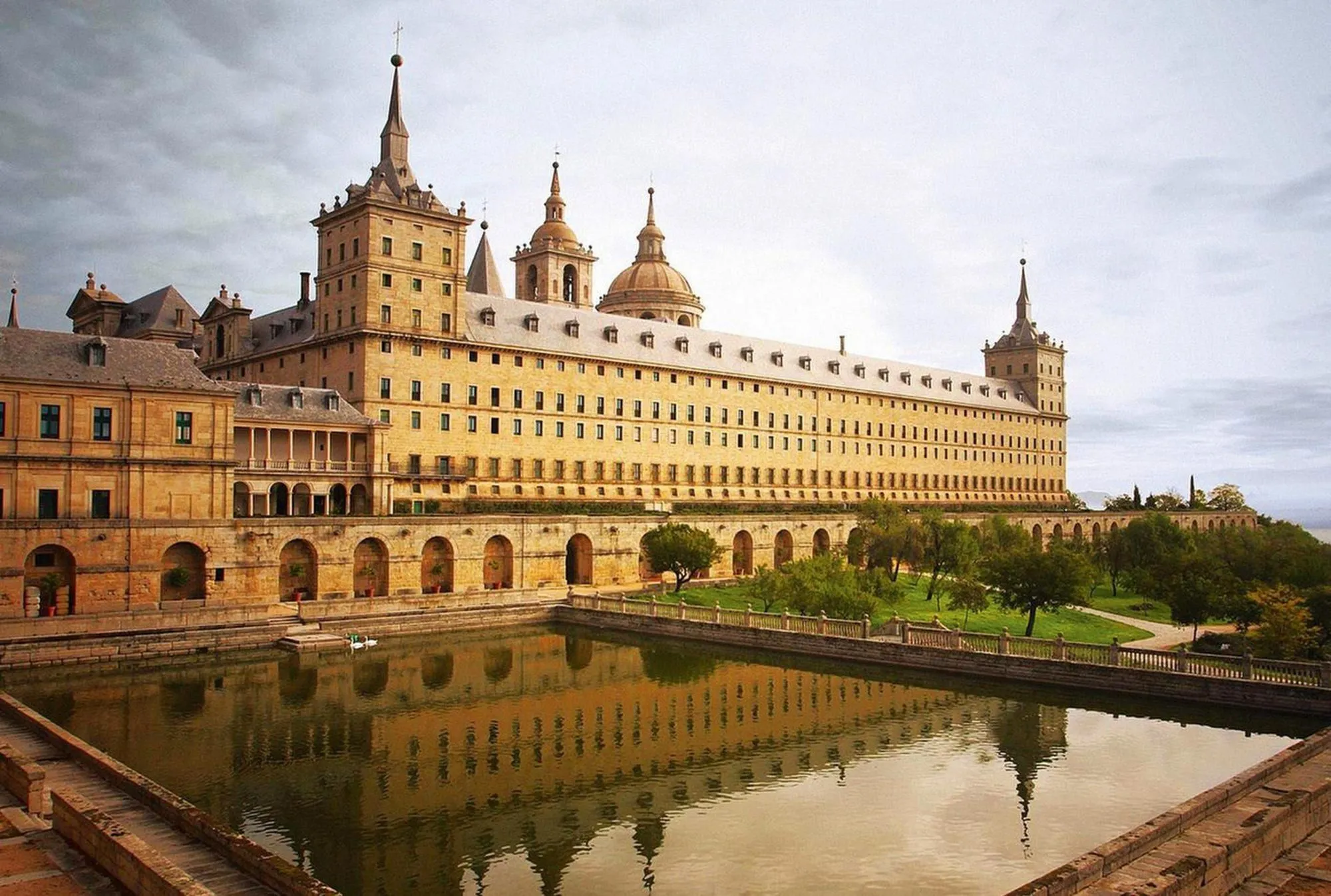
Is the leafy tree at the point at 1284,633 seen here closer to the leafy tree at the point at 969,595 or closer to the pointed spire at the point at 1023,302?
the leafy tree at the point at 969,595

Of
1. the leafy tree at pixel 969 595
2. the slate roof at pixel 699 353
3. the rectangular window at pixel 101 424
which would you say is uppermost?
the slate roof at pixel 699 353

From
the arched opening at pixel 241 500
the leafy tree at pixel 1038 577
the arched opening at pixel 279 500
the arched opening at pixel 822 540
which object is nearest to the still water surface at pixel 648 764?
the leafy tree at pixel 1038 577

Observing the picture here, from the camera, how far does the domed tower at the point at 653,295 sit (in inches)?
4087

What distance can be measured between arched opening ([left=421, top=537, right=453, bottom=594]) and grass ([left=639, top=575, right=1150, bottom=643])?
449 inches

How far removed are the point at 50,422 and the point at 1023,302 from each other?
108m

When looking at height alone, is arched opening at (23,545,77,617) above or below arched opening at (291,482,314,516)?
below

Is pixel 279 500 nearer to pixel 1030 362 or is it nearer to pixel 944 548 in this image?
pixel 944 548

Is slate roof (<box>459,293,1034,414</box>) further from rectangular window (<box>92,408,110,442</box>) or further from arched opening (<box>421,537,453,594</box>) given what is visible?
rectangular window (<box>92,408,110,442</box>)

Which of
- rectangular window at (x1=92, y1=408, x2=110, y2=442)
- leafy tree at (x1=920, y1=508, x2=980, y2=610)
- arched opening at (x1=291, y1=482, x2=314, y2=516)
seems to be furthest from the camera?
leafy tree at (x1=920, y1=508, x2=980, y2=610)

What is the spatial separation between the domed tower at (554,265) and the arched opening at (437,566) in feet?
153

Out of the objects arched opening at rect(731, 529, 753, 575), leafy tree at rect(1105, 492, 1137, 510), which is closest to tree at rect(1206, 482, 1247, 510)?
leafy tree at rect(1105, 492, 1137, 510)

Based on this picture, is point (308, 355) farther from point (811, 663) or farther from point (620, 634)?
point (811, 663)

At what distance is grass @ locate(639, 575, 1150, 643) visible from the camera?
51562 millimetres

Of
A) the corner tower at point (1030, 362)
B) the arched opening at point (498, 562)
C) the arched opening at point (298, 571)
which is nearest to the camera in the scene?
the arched opening at point (298, 571)
